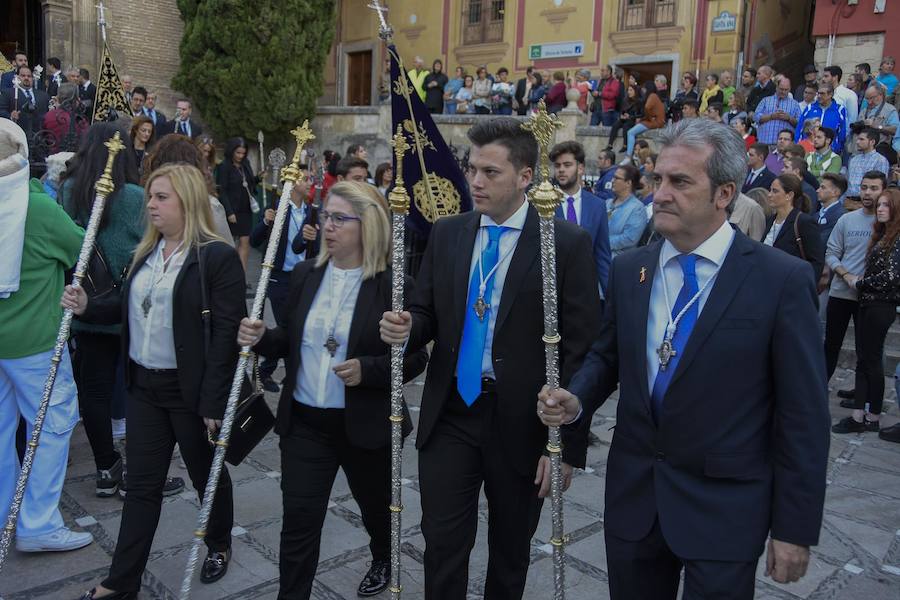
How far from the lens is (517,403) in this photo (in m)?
2.94

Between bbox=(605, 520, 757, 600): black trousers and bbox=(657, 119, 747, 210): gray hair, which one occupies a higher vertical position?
bbox=(657, 119, 747, 210): gray hair

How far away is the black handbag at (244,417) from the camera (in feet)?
11.2

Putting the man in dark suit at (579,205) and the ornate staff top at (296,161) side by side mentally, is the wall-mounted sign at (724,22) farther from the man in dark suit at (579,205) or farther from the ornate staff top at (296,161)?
the ornate staff top at (296,161)

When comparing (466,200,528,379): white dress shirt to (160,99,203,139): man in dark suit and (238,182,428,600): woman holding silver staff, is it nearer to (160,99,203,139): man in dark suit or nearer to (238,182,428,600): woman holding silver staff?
(238,182,428,600): woman holding silver staff

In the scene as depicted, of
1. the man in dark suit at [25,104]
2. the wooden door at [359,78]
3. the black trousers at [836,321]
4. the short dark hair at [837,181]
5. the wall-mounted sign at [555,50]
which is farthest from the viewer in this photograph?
the wooden door at [359,78]

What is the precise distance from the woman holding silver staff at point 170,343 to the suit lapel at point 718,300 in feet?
6.68

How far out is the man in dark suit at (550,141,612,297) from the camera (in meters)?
5.81

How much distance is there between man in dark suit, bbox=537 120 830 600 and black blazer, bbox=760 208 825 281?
15.1 ft

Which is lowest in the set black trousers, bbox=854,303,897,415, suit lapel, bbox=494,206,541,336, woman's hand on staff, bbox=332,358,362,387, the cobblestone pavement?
the cobblestone pavement

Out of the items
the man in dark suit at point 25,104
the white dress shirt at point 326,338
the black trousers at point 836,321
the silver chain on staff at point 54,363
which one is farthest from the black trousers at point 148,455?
the man in dark suit at point 25,104

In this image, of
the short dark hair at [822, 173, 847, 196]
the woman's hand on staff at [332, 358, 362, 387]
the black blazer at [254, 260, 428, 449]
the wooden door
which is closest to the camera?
the woman's hand on staff at [332, 358, 362, 387]

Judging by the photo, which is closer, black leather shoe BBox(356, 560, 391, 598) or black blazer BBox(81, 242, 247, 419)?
black blazer BBox(81, 242, 247, 419)

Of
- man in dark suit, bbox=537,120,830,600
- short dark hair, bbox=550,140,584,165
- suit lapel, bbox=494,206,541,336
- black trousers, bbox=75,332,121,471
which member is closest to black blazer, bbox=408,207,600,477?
suit lapel, bbox=494,206,541,336

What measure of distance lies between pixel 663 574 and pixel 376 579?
1597 mm
